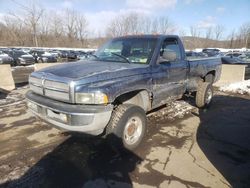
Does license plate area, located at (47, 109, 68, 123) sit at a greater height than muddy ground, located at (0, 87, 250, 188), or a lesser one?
greater

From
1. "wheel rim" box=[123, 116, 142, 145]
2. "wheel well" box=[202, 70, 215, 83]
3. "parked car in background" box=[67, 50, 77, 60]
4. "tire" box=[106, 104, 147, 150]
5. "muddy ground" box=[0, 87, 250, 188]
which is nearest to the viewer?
"muddy ground" box=[0, 87, 250, 188]

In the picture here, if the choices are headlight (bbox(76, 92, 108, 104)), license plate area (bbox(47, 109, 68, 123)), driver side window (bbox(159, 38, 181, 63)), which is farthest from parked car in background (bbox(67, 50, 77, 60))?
headlight (bbox(76, 92, 108, 104))

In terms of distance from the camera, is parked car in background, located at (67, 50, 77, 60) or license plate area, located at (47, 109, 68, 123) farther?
parked car in background, located at (67, 50, 77, 60)

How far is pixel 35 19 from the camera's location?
56219 millimetres

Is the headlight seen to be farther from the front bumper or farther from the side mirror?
the side mirror

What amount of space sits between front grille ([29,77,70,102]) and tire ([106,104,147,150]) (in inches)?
33.0

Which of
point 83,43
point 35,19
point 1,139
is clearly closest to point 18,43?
point 35,19

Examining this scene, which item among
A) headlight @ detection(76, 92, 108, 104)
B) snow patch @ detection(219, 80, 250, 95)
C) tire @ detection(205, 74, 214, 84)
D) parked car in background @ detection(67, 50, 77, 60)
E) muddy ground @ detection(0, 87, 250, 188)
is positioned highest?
parked car in background @ detection(67, 50, 77, 60)

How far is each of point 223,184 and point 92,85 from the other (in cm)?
229

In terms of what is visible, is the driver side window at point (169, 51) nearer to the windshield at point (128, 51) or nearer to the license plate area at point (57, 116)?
the windshield at point (128, 51)

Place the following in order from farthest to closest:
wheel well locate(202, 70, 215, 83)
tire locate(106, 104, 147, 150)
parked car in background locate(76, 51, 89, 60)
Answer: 1. wheel well locate(202, 70, 215, 83)
2. parked car in background locate(76, 51, 89, 60)
3. tire locate(106, 104, 147, 150)

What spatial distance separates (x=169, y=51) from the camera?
4367 millimetres

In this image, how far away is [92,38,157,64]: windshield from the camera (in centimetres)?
430

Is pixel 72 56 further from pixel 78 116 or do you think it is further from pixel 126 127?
pixel 78 116
